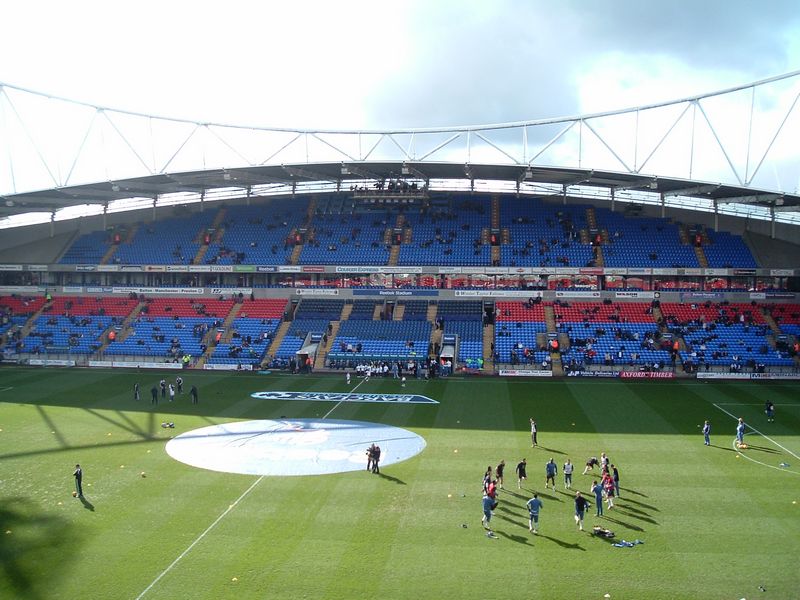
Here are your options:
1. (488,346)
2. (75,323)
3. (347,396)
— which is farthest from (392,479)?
(75,323)

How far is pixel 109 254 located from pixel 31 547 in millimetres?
48707

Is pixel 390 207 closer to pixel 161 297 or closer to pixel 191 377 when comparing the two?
pixel 161 297

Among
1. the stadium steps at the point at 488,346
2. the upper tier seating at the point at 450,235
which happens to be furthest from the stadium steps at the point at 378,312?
the stadium steps at the point at 488,346

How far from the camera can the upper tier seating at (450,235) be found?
5594 cm

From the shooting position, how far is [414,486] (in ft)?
71.1

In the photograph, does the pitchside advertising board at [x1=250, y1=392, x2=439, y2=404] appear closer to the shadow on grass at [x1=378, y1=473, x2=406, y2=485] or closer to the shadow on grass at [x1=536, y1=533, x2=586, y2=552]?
the shadow on grass at [x1=378, y1=473, x2=406, y2=485]

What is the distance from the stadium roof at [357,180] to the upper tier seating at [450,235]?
519cm

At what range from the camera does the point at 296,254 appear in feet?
191

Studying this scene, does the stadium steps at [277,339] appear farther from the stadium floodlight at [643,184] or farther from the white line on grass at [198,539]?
the stadium floodlight at [643,184]

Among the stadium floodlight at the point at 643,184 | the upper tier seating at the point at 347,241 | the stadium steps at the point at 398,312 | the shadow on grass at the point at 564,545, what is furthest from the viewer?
the upper tier seating at the point at 347,241

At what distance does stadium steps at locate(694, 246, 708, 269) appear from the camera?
5331cm

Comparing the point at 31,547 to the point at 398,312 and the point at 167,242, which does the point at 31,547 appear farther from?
the point at 167,242

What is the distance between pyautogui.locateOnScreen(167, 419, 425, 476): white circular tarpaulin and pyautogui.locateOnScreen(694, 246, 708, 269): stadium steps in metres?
35.9

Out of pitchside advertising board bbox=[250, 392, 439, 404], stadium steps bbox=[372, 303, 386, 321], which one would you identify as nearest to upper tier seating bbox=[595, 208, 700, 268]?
stadium steps bbox=[372, 303, 386, 321]
